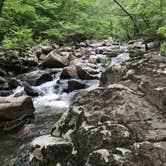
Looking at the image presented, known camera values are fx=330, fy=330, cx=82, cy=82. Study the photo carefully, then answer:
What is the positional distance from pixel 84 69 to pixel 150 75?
8201 millimetres

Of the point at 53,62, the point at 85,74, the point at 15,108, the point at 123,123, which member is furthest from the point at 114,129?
the point at 53,62

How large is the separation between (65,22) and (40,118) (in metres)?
17.4

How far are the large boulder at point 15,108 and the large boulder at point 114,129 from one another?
14.1 feet

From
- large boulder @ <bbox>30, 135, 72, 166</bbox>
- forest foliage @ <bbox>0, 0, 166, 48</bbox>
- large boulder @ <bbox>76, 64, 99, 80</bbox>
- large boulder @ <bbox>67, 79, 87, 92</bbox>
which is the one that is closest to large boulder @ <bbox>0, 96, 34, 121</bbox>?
large boulder @ <bbox>67, 79, 87, 92</bbox>

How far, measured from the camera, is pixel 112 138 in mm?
2986

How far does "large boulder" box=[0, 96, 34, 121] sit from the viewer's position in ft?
25.4

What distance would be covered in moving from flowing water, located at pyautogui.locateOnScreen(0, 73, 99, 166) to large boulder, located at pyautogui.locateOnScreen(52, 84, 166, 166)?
2179mm

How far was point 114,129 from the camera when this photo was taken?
307cm

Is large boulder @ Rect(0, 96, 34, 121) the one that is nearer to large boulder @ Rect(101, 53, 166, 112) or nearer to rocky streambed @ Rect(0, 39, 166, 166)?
rocky streambed @ Rect(0, 39, 166, 166)

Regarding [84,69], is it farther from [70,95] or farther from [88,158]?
[88,158]

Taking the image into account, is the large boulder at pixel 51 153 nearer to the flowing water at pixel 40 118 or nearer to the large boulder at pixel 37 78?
the flowing water at pixel 40 118

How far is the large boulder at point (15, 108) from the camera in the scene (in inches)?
305

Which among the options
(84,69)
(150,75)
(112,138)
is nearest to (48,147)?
(112,138)

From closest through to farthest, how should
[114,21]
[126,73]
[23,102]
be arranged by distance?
[126,73] < [23,102] < [114,21]
